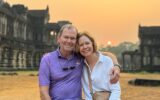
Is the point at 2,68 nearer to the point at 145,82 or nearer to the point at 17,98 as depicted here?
the point at 145,82

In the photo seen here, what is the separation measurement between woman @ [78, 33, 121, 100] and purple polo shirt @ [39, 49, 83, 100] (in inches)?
3.8

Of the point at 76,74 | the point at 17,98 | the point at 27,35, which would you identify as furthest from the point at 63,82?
the point at 27,35

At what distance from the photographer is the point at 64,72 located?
448cm

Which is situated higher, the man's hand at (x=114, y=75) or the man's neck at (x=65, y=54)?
the man's neck at (x=65, y=54)

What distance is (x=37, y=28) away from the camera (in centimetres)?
8181

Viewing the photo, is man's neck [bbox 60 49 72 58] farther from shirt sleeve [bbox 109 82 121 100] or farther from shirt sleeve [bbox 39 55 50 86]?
shirt sleeve [bbox 109 82 121 100]

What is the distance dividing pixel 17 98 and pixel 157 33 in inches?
2632

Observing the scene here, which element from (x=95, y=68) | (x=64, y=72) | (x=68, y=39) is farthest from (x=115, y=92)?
(x=68, y=39)

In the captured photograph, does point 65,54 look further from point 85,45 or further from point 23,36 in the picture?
point 23,36

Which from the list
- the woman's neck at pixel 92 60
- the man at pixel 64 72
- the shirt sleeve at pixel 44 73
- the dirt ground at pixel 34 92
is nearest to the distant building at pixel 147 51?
the dirt ground at pixel 34 92

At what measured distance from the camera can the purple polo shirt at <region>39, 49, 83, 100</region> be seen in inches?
175

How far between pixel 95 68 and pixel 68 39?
18.8 inches

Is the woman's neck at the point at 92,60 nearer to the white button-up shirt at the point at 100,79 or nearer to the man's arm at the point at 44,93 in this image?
the white button-up shirt at the point at 100,79

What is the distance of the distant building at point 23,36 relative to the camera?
5241cm
